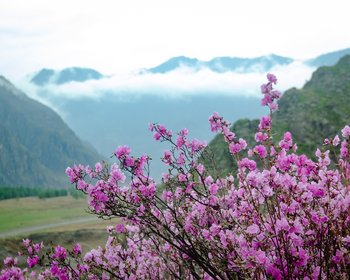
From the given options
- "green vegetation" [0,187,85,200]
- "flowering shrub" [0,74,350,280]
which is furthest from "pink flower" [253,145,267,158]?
"green vegetation" [0,187,85,200]

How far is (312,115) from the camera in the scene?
45.8 m

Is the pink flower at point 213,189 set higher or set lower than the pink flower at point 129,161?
lower

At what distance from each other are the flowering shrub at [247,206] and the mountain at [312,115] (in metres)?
27.5

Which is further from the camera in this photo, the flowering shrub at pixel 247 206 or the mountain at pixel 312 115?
the mountain at pixel 312 115

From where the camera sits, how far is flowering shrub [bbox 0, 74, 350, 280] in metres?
2.82

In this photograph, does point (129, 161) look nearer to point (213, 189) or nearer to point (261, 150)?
point (213, 189)

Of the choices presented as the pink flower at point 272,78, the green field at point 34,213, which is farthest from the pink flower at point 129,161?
the green field at point 34,213

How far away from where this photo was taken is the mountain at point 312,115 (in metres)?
37.6

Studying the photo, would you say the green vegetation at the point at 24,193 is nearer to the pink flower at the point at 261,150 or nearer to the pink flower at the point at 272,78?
the pink flower at the point at 261,150

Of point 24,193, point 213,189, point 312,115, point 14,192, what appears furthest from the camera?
point 24,193

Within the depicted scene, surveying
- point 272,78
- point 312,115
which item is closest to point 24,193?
point 312,115

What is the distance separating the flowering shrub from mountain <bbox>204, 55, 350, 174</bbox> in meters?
27.5

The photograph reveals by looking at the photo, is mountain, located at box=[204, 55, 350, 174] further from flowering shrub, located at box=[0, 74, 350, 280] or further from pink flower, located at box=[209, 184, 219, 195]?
pink flower, located at box=[209, 184, 219, 195]

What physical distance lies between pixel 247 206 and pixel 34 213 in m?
69.6
